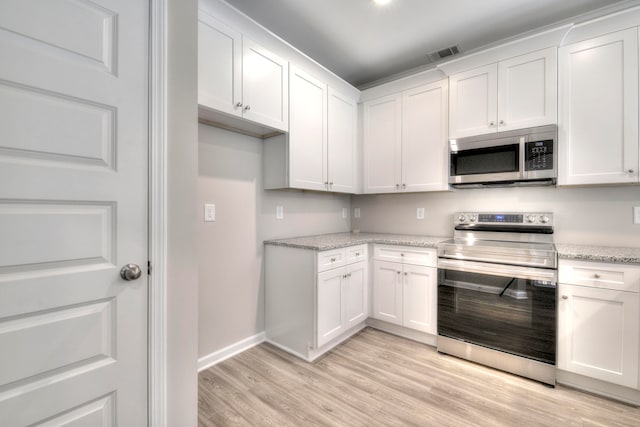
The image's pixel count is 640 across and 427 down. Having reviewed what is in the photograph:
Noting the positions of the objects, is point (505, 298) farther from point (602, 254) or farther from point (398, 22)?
point (398, 22)

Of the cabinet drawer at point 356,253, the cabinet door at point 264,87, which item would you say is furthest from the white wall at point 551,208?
the cabinet door at point 264,87

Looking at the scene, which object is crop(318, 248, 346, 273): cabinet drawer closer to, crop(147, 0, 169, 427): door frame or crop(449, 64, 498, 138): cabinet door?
crop(147, 0, 169, 427): door frame

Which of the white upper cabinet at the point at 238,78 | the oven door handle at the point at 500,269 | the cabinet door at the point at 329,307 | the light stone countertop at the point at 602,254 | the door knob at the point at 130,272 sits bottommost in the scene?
the cabinet door at the point at 329,307

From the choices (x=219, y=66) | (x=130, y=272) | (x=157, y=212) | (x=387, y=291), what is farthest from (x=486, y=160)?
(x=130, y=272)

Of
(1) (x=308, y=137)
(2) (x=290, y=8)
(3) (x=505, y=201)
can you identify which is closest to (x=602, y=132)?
(3) (x=505, y=201)

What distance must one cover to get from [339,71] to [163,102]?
242cm

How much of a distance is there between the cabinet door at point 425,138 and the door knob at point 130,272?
2435 millimetres

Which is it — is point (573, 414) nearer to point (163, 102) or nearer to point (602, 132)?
point (602, 132)

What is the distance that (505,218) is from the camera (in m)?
2.53

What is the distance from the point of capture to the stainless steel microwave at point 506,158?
7.07 ft

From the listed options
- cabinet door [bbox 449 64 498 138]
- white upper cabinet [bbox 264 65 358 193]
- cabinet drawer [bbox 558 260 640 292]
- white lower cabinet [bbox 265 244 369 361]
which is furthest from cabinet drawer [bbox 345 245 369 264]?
cabinet drawer [bbox 558 260 640 292]

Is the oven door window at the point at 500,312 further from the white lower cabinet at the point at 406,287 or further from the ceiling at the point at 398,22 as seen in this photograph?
the ceiling at the point at 398,22

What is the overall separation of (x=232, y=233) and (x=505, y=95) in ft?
8.40

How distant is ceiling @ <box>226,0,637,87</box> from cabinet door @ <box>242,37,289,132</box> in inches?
16.0
